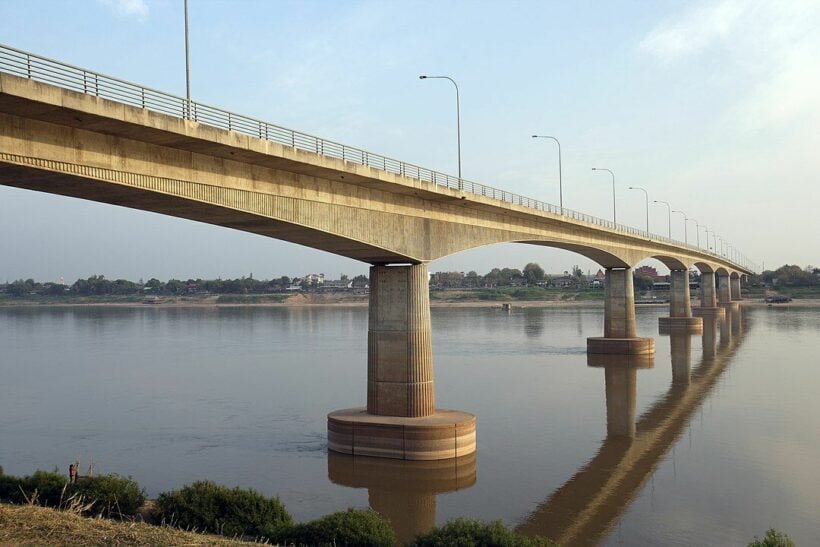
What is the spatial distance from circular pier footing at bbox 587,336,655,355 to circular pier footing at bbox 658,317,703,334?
28441 millimetres

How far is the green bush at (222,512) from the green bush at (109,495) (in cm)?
73

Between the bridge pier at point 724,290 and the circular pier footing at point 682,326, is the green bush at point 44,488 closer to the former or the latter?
the circular pier footing at point 682,326

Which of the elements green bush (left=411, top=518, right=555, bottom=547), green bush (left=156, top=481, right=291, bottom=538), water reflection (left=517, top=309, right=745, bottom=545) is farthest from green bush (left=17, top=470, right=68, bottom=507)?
water reflection (left=517, top=309, right=745, bottom=545)

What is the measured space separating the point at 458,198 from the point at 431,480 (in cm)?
1188

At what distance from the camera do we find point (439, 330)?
318 ft

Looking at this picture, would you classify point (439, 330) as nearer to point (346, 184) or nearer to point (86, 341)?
point (86, 341)

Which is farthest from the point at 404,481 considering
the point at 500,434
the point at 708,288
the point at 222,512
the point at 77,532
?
the point at 708,288

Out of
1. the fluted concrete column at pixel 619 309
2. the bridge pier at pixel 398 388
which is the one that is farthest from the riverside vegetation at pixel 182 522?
the fluted concrete column at pixel 619 309

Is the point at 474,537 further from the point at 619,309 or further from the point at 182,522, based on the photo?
the point at 619,309

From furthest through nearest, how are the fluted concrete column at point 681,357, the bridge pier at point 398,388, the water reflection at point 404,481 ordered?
the fluted concrete column at point 681,357
the bridge pier at point 398,388
the water reflection at point 404,481

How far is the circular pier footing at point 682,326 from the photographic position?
8924cm

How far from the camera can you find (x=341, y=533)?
54.2 feet

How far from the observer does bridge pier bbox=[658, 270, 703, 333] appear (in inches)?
3541

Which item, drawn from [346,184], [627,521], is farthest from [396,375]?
[627,521]
